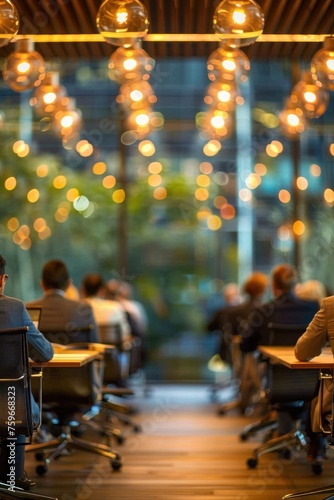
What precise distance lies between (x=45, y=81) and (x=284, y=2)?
7.72 ft

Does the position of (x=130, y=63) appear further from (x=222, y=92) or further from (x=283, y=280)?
(x=283, y=280)

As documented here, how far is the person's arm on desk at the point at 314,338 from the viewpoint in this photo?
16.3 ft

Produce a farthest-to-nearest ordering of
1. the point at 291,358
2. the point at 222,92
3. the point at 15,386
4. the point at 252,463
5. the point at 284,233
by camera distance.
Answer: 1. the point at 284,233
2. the point at 222,92
3. the point at 252,463
4. the point at 291,358
5. the point at 15,386

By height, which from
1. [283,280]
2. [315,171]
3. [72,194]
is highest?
[315,171]

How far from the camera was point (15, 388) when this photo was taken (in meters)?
4.71

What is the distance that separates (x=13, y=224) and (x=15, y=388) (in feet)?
23.6

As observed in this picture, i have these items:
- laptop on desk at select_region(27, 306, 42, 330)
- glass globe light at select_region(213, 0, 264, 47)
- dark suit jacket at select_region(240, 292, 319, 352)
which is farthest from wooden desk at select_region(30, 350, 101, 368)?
glass globe light at select_region(213, 0, 264, 47)

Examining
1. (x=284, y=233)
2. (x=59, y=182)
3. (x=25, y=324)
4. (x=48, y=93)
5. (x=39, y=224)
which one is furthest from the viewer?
(x=284, y=233)

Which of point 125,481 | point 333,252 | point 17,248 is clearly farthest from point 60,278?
point 333,252

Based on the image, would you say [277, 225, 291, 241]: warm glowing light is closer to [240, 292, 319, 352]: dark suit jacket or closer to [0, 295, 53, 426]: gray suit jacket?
[240, 292, 319, 352]: dark suit jacket

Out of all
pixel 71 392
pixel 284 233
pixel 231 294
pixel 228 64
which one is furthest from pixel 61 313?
pixel 284 233

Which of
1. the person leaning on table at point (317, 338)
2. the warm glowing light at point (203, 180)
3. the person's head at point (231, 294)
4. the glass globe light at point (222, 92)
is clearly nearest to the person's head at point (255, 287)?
the person's head at point (231, 294)

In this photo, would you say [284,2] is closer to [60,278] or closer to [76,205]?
[60,278]

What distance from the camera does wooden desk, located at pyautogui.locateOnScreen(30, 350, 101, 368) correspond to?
513cm
